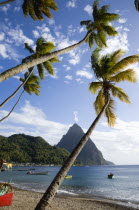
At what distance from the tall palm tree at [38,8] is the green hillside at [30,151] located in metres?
137

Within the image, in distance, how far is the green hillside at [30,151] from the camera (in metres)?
143

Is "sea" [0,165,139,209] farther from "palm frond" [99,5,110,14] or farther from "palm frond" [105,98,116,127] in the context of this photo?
"palm frond" [99,5,110,14]

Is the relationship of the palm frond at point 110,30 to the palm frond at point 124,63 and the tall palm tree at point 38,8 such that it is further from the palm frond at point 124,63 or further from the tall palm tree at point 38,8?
the tall palm tree at point 38,8

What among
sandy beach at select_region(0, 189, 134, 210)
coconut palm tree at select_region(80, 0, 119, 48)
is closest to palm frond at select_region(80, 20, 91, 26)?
coconut palm tree at select_region(80, 0, 119, 48)

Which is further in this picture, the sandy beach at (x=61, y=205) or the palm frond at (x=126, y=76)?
the sandy beach at (x=61, y=205)

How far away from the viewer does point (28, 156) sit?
15450 centimetres

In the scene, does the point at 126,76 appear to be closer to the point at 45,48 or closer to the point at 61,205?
the point at 45,48

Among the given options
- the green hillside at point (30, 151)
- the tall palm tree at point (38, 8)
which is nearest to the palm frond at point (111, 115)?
the tall palm tree at point (38, 8)

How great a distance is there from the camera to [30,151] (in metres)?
163

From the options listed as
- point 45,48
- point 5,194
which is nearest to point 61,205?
point 5,194

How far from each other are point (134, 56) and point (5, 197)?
40.1 feet

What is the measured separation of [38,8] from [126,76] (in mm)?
6114

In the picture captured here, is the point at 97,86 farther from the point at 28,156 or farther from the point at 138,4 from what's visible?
the point at 28,156

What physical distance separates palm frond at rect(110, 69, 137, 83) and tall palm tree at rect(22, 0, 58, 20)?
4.77m
